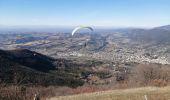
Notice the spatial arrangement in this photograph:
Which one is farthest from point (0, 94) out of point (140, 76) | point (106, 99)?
point (140, 76)

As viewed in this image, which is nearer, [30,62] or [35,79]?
[35,79]

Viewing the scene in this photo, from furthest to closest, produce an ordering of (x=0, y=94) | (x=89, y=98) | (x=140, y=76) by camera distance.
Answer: (x=140, y=76) → (x=89, y=98) → (x=0, y=94)

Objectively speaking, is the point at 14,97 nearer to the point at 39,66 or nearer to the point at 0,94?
the point at 0,94

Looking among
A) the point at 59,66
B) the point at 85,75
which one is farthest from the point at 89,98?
the point at 59,66

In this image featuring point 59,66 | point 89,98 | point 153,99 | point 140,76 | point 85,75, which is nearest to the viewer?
point 153,99

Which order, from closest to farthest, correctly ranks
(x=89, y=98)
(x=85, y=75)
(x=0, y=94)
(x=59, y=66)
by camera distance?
(x=0, y=94), (x=89, y=98), (x=85, y=75), (x=59, y=66)

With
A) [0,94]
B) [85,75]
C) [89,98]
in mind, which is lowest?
[85,75]

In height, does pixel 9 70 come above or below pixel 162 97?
below

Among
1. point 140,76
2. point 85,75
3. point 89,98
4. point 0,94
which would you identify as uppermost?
point 0,94

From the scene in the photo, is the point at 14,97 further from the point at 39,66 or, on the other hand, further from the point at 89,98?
the point at 39,66
